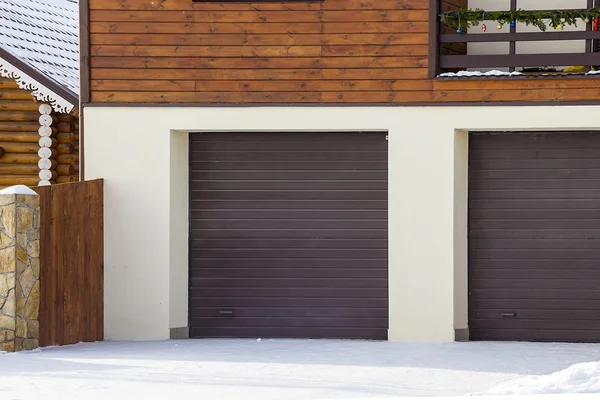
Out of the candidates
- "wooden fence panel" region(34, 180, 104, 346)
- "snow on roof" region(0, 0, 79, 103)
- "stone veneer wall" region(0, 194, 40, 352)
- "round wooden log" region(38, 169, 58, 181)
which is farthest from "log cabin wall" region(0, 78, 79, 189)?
"stone veneer wall" region(0, 194, 40, 352)

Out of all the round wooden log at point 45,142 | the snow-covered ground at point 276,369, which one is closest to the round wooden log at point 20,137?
the round wooden log at point 45,142

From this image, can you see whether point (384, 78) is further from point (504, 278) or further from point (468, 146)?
point (504, 278)

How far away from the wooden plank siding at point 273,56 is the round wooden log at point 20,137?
12.9ft

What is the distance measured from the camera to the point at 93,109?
14.2 m

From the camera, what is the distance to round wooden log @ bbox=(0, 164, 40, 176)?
17.9 meters

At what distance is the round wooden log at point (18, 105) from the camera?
58.3 feet

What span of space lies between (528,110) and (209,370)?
5108mm

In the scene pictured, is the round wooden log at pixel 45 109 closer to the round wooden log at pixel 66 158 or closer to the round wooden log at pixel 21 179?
the round wooden log at pixel 66 158

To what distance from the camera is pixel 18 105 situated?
58.4ft

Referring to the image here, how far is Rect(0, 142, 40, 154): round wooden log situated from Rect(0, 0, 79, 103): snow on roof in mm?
1192

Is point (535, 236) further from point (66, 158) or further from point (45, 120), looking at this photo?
point (45, 120)

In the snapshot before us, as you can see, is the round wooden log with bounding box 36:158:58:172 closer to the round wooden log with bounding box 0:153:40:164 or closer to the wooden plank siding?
the round wooden log with bounding box 0:153:40:164

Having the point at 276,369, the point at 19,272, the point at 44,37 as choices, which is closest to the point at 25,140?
the point at 44,37

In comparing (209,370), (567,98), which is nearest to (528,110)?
(567,98)
